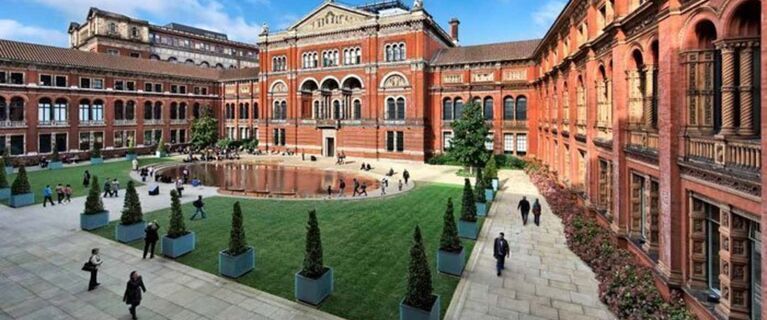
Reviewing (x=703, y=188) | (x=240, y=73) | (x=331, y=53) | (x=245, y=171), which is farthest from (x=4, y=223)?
(x=240, y=73)

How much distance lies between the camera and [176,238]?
50.0ft

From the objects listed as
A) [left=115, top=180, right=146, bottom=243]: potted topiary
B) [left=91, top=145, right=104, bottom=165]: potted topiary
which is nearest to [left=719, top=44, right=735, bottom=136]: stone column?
[left=115, top=180, right=146, bottom=243]: potted topiary

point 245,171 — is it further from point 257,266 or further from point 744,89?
point 744,89

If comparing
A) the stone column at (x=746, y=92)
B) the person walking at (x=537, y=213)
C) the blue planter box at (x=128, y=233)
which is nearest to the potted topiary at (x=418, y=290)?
the stone column at (x=746, y=92)

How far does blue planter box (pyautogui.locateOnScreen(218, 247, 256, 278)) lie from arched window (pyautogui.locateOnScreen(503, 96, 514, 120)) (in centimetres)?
3852

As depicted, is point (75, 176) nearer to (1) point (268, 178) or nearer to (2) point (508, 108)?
(1) point (268, 178)

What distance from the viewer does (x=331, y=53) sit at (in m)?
54.2

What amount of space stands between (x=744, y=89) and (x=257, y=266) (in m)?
15.0

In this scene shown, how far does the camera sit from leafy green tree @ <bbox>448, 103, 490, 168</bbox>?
1460 inches

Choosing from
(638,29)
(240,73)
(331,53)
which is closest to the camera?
(638,29)

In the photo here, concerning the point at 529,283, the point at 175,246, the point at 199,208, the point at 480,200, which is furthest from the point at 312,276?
the point at 480,200

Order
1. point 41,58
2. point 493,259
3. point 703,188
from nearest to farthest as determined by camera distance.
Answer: point 703,188
point 493,259
point 41,58

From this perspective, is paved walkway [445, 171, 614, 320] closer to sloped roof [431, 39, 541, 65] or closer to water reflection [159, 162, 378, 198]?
water reflection [159, 162, 378, 198]

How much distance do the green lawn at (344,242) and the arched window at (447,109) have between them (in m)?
23.1
